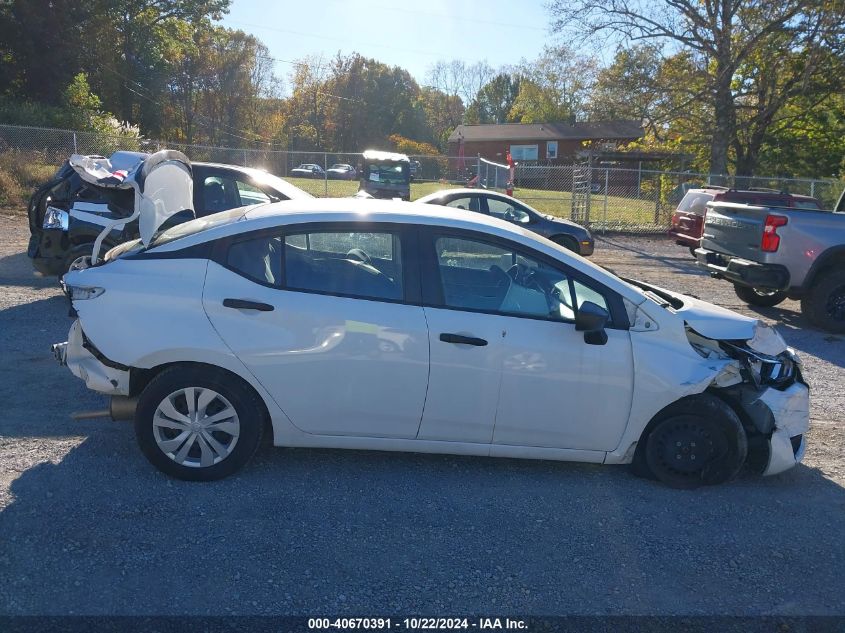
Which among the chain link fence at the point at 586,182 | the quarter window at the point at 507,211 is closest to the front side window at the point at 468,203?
the quarter window at the point at 507,211

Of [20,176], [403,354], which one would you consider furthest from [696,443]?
[20,176]

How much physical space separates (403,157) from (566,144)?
153ft

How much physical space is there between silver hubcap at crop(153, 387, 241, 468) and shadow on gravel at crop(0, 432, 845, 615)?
193mm

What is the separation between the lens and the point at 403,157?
69.6ft

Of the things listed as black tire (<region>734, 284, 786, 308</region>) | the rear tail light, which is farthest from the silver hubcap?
black tire (<region>734, 284, 786, 308</region>)

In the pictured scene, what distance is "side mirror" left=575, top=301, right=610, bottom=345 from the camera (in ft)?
14.2

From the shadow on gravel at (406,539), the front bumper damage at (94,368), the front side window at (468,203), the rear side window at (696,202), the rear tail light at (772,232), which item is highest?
the rear side window at (696,202)

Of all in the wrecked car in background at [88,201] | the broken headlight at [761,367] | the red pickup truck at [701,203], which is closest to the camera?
the broken headlight at [761,367]

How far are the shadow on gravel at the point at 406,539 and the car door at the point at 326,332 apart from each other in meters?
0.50

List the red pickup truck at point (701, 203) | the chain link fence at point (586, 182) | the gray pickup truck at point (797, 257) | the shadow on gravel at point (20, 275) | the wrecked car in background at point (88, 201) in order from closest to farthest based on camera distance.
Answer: the wrecked car in background at point (88, 201)
the gray pickup truck at point (797, 257)
the shadow on gravel at point (20, 275)
the red pickup truck at point (701, 203)
the chain link fence at point (586, 182)

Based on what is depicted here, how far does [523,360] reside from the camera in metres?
4.39

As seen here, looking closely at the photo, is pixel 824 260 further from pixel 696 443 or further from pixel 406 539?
pixel 406 539

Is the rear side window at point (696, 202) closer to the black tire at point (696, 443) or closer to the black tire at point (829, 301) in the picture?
the black tire at point (829, 301)

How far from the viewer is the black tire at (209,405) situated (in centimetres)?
438
